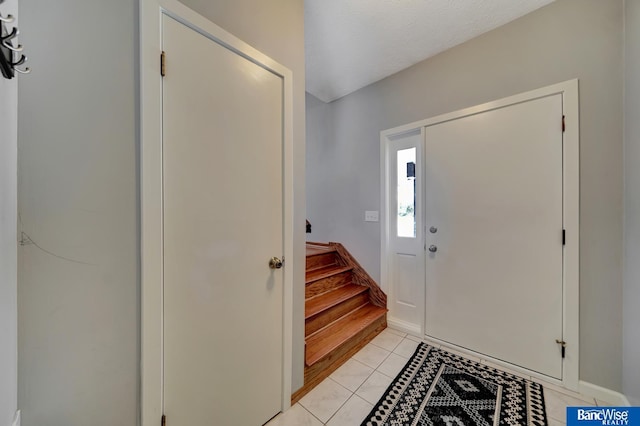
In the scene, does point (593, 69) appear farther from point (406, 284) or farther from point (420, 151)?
point (406, 284)

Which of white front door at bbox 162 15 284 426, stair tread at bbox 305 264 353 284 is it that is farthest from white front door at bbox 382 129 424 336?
white front door at bbox 162 15 284 426

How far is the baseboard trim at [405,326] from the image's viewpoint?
7.45 feet

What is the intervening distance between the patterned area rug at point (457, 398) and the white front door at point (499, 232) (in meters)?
0.25

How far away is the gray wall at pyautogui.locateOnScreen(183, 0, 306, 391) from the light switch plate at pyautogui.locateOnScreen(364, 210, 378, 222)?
1.21m

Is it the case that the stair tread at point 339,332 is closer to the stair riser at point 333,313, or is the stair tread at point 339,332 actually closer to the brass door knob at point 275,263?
the stair riser at point 333,313

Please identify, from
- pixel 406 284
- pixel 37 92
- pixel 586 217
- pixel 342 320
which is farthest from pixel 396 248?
pixel 37 92

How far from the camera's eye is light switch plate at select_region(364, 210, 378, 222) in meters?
2.57

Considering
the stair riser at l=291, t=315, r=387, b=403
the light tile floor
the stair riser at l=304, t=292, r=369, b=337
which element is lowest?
the light tile floor

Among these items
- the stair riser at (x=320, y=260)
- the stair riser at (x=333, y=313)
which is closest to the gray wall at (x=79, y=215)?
the stair riser at (x=333, y=313)

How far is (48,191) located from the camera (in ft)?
2.41

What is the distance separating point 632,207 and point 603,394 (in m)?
1.20

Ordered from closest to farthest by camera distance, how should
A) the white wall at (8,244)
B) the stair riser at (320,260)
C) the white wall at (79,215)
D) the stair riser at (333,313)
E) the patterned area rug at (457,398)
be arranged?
1. the white wall at (8,244)
2. the white wall at (79,215)
3. the patterned area rug at (457,398)
4. the stair riser at (333,313)
5. the stair riser at (320,260)

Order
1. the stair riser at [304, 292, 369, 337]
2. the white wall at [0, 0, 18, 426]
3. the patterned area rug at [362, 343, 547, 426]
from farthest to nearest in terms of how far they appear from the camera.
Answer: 1. the stair riser at [304, 292, 369, 337]
2. the patterned area rug at [362, 343, 547, 426]
3. the white wall at [0, 0, 18, 426]

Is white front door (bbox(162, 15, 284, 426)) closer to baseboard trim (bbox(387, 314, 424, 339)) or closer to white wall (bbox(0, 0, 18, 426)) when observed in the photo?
white wall (bbox(0, 0, 18, 426))
